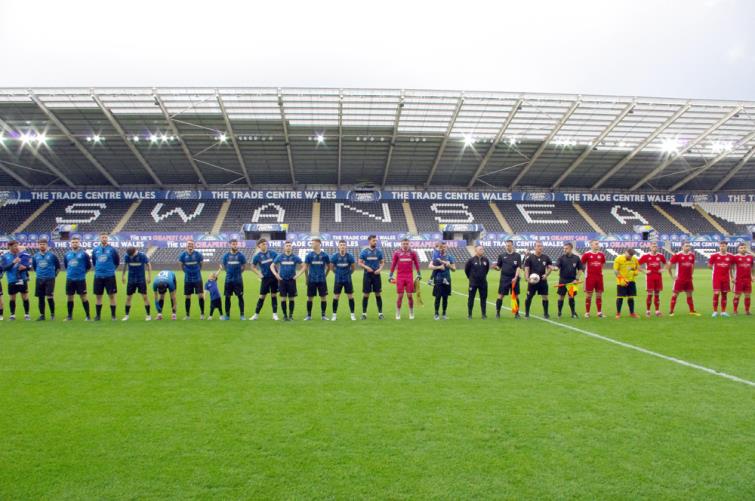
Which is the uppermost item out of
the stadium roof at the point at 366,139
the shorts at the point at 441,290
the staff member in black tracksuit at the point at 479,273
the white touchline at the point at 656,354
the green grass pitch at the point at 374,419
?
the stadium roof at the point at 366,139

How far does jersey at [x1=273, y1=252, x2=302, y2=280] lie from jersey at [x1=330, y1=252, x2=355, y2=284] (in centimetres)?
92

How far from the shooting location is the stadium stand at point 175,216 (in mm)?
39469

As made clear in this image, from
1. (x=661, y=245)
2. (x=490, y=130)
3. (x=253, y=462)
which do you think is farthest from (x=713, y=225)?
(x=253, y=462)

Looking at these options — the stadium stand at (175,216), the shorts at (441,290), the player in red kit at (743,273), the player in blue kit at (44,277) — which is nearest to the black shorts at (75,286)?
the player in blue kit at (44,277)

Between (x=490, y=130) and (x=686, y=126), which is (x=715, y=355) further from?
(x=686, y=126)

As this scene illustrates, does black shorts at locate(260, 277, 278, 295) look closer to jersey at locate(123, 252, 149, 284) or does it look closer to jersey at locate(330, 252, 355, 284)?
jersey at locate(330, 252, 355, 284)

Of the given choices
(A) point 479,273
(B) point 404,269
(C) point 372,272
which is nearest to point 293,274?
(C) point 372,272

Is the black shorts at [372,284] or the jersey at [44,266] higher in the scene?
the jersey at [44,266]

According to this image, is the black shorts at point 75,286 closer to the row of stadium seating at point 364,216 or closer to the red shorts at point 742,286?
the red shorts at point 742,286

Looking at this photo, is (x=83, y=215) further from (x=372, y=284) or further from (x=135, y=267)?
(x=372, y=284)

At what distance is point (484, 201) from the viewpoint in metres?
44.7

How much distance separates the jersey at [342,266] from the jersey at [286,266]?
915 millimetres

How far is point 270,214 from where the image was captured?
137 ft

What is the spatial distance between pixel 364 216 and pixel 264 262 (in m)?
30.9
